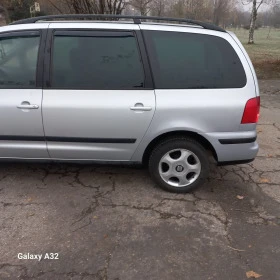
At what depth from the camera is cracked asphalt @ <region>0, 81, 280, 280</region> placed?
7.10ft

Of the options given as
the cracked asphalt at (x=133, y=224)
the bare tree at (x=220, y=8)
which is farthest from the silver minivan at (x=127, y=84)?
the bare tree at (x=220, y=8)

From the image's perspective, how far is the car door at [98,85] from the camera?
9.18ft

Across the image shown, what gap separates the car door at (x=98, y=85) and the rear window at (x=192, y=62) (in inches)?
5.7

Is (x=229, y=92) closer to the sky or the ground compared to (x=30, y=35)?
closer to the ground

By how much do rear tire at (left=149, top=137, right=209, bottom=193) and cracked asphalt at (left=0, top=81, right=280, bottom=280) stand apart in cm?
13

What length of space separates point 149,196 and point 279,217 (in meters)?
1.30

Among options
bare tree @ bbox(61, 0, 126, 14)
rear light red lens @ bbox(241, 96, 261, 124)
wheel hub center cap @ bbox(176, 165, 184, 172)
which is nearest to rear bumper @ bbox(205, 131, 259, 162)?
rear light red lens @ bbox(241, 96, 261, 124)

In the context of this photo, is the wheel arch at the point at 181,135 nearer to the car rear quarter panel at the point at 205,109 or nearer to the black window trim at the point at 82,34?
the car rear quarter panel at the point at 205,109

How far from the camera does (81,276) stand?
208cm

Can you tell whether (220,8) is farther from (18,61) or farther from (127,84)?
(18,61)

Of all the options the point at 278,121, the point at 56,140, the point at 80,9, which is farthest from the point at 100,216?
the point at 80,9

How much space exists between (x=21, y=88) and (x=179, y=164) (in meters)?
1.80

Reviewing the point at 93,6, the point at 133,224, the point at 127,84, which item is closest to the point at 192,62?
the point at 127,84

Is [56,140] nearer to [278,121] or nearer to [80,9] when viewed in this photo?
[278,121]
